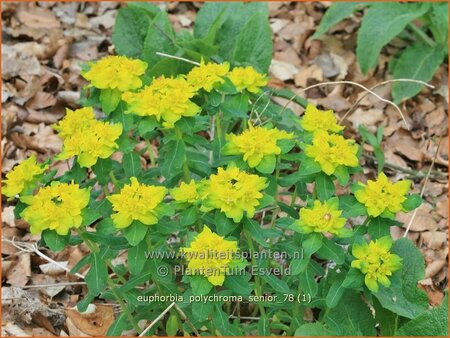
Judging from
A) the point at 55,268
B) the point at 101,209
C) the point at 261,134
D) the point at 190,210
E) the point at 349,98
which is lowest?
the point at 55,268

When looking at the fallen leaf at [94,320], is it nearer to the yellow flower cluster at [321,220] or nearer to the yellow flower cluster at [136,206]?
the yellow flower cluster at [136,206]

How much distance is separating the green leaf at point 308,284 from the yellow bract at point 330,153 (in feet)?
0.98

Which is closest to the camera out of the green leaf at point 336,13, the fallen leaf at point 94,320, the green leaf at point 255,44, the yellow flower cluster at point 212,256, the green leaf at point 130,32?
the yellow flower cluster at point 212,256

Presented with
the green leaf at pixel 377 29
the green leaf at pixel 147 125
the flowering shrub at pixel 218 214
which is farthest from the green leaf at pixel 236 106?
the green leaf at pixel 377 29

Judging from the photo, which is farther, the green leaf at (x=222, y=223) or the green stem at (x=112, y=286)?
the green stem at (x=112, y=286)

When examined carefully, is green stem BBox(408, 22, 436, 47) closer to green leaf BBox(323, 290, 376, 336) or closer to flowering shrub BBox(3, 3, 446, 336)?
flowering shrub BBox(3, 3, 446, 336)

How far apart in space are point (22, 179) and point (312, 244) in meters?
0.87

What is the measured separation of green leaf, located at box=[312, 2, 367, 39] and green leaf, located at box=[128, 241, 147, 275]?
2197mm

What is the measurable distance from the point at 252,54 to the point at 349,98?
2.45 feet

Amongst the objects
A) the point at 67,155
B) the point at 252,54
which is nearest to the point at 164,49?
the point at 252,54

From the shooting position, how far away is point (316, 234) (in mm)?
1912

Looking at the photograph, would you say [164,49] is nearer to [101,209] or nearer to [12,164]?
[12,164]

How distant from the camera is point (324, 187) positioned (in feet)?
6.77

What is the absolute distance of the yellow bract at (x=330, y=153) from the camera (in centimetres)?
202
